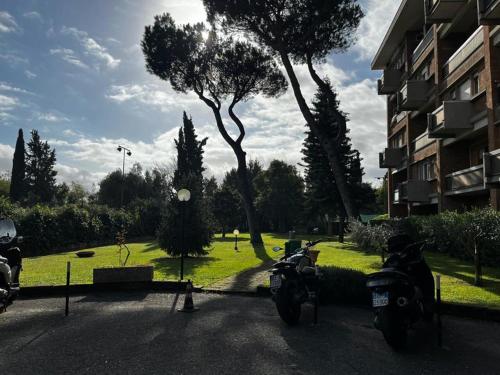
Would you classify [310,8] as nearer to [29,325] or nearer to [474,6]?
[474,6]

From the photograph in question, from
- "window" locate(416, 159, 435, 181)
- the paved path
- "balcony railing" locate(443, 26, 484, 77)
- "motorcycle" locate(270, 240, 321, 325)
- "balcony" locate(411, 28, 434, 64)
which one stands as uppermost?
"balcony" locate(411, 28, 434, 64)

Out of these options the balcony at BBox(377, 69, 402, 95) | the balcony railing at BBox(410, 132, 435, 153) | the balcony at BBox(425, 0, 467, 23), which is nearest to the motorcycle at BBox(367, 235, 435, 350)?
the balcony at BBox(425, 0, 467, 23)

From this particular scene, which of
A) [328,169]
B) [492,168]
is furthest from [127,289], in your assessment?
[328,169]

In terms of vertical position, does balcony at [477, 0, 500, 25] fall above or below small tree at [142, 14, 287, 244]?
below

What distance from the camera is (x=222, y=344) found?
5.36m

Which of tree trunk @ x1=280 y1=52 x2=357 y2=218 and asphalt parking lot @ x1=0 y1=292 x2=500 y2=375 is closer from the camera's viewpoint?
asphalt parking lot @ x1=0 y1=292 x2=500 y2=375

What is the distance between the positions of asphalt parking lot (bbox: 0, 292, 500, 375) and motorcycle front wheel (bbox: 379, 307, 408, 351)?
0.14 metres

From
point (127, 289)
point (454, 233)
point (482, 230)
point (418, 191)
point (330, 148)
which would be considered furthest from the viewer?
point (330, 148)

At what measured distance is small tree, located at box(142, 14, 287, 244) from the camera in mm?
27328

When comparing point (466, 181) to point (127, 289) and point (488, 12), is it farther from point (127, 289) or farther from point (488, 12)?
point (127, 289)

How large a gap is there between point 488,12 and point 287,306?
41.3ft

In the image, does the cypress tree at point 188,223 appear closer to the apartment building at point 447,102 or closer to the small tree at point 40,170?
the apartment building at point 447,102

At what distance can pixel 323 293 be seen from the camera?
26.0 feet

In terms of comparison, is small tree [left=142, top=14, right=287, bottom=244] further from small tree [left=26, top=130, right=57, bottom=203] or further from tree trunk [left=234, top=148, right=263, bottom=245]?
small tree [left=26, top=130, right=57, bottom=203]
